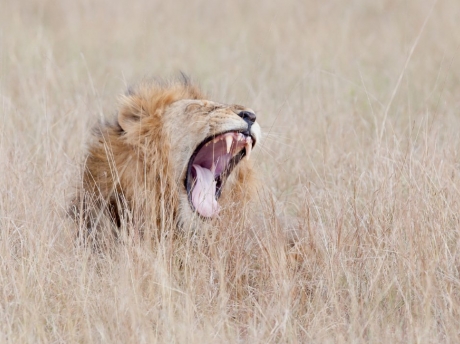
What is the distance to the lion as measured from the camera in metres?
4.35

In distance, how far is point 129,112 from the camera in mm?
4637

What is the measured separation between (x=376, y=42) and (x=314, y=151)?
407 cm

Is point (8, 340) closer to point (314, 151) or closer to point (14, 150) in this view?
point (14, 150)

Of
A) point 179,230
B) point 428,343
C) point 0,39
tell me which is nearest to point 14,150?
point 179,230

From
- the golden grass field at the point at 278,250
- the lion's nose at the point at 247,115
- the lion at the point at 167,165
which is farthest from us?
the lion's nose at the point at 247,115

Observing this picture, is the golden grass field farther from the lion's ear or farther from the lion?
the lion's ear

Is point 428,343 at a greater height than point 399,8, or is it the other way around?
point 399,8

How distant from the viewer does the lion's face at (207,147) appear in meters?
4.39

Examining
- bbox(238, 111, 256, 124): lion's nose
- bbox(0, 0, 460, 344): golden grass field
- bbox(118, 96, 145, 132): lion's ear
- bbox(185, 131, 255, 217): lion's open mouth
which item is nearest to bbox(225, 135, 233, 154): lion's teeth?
bbox(185, 131, 255, 217): lion's open mouth

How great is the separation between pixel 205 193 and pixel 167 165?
26 cm

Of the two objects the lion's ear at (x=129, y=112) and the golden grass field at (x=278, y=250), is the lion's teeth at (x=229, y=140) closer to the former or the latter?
the golden grass field at (x=278, y=250)

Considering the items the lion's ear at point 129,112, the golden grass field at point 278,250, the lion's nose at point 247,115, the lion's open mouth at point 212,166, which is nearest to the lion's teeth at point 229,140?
the lion's open mouth at point 212,166

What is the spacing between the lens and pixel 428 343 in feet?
11.0

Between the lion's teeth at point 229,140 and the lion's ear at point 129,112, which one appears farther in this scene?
the lion's ear at point 129,112
